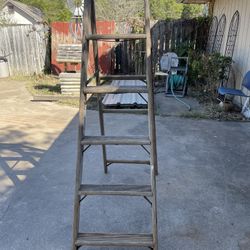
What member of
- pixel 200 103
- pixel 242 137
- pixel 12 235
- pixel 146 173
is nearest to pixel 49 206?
pixel 12 235

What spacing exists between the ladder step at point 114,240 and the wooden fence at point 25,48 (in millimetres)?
7742

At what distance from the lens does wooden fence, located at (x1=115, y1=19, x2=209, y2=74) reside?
7.64 meters

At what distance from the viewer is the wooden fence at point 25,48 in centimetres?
832

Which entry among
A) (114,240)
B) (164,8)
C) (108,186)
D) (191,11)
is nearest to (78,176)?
(108,186)

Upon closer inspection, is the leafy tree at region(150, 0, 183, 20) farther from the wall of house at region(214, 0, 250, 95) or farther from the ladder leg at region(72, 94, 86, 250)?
the ladder leg at region(72, 94, 86, 250)

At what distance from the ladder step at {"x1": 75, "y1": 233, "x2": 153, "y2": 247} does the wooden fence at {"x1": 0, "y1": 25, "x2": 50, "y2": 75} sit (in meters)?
7.74

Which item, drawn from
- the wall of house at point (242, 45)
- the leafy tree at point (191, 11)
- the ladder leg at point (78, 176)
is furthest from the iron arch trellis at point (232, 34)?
the leafy tree at point (191, 11)

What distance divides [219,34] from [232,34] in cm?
103

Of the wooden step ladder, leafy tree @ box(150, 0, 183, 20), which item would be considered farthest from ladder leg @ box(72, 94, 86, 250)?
leafy tree @ box(150, 0, 183, 20)

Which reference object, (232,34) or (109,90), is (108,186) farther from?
(232,34)

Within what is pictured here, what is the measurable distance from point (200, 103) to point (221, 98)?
0.43m

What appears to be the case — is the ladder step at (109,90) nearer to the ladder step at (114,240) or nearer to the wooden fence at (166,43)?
the ladder step at (114,240)

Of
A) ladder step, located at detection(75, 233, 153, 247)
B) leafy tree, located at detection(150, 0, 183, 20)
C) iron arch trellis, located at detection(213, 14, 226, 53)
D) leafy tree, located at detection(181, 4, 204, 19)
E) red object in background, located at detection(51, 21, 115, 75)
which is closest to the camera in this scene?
ladder step, located at detection(75, 233, 153, 247)

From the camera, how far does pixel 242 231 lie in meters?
2.13
